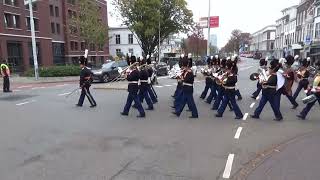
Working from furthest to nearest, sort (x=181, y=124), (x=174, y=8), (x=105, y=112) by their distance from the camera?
(x=174, y=8), (x=105, y=112), (x=181, y=124)

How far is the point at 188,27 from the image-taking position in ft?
169

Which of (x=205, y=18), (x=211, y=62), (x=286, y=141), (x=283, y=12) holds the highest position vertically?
(x=283, y=12)

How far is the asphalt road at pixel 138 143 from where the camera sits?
6.09 meters

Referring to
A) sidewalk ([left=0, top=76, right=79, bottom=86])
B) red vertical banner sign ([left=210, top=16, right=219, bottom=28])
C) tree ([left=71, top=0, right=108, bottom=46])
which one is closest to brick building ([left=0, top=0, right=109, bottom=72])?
tree ([left=71, top=0, right=108, bottom=46])

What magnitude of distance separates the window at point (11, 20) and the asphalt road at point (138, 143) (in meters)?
34.6

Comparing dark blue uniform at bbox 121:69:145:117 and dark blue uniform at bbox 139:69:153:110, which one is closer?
dark blue uniform at bbox 121:69:145:117

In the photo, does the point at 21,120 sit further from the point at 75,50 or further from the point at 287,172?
the point at 75,50

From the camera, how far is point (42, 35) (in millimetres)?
51125

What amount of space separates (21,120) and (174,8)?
134 ft

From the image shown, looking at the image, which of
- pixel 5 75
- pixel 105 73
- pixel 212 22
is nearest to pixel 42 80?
pixel 105 73

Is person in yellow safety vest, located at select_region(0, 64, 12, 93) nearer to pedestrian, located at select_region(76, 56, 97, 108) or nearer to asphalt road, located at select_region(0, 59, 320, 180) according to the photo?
asphalt road, located at select_region(0, 59, 320, 180)

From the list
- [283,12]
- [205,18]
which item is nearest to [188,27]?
[205,18]

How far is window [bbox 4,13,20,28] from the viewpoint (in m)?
43.7

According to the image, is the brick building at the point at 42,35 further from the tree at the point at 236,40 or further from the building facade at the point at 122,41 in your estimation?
the tree at the point at 236,40
